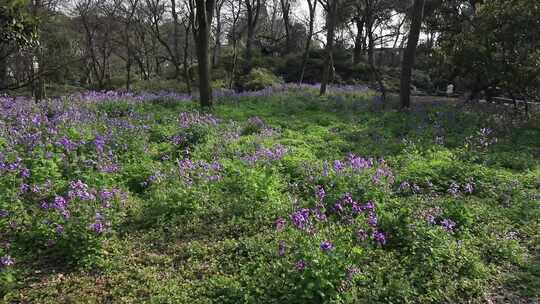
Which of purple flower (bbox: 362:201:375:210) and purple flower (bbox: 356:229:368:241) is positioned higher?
purple flower (bbox: 362:201:375:210)

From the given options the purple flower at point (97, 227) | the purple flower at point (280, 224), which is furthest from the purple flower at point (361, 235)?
the purple flower at point (97, 227)

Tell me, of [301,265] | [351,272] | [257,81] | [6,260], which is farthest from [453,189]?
[257,81]

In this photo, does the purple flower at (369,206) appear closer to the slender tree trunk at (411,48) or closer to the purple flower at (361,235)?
the purple flower at (361,235)

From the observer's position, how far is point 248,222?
5.29 metres

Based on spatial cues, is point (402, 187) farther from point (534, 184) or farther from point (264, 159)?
point (534, 184)

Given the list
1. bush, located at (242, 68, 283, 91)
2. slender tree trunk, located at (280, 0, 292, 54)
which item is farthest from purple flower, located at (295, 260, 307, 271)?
slender tree trunk, located at (280, 0, 292, 54)

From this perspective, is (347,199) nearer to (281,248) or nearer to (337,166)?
(337,166)

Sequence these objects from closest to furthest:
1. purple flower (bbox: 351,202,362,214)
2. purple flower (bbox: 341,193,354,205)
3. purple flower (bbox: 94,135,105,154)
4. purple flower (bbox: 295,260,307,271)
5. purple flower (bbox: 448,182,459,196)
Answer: purple flower (bbox: 295,260,307,271) < purple flower (bbox: 351,202,362,214) < purple flower (bbox: 341,193,354,205) < purple flower (bbox: 448,182,459,196) < purple flower (bbox: 94,135,105,154)

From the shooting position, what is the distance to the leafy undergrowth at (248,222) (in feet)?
13.3

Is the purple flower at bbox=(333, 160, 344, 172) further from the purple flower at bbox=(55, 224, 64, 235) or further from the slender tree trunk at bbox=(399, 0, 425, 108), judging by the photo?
the slender tree trunk at bbox=(399, 0, 425, 108)

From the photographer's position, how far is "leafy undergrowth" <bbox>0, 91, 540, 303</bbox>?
159 inches

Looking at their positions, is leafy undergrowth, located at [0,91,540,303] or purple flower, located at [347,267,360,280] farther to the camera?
leafy undergrowth, located at [0,91,540,303]

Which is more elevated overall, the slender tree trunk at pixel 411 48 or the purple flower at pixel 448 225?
the slender tree trunk at pixel 411 48

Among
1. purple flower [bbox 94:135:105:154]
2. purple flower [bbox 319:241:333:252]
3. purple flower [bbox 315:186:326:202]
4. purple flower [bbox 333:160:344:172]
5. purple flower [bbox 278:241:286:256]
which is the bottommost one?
purple flower [bbox 278:241:286:256]
